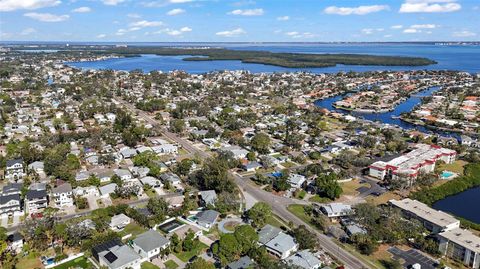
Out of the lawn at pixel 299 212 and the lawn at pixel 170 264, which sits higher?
the lawn at pixel 299 212

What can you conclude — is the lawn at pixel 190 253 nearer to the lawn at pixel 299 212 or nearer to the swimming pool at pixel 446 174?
the lawn at pixel 299 212

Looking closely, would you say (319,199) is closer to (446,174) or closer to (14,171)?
(446,174)

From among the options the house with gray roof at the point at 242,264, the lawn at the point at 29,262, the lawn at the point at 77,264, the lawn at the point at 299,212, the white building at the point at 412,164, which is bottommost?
the lawn at the point at 299,212

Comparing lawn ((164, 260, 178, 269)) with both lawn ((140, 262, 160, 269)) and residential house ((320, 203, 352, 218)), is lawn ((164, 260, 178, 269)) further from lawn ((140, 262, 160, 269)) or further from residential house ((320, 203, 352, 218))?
residential house ((320, 203, 352, 218))

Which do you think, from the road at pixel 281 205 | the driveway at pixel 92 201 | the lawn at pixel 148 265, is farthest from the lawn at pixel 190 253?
the driveway at pixel 92 201

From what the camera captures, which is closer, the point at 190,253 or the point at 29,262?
the point at 29,262

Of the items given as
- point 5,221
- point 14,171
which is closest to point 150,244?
point 5,221
